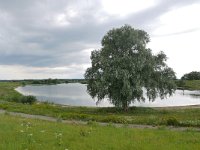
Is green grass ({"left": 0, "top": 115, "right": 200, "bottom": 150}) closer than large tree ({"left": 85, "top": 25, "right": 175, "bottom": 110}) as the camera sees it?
Yes

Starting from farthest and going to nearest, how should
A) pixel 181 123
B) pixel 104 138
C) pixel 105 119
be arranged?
pixel 105 119 < pixel 181 123 < pixel 104 138

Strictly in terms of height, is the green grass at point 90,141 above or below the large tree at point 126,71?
below

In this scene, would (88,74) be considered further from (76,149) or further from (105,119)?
(76,149)

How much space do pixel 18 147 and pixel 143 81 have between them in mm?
34305

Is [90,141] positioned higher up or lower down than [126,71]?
lower down

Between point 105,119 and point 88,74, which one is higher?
point 88,74

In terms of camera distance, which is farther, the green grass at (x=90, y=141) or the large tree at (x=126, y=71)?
the large tree at (x=126, y=71)

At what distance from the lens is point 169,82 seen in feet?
154

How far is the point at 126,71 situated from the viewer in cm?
4269

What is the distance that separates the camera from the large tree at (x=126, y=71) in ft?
142

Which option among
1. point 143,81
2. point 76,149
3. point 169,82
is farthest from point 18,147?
point 169,82

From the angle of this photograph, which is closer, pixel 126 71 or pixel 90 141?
pixel 90 141

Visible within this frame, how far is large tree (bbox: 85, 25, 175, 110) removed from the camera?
4319 cm

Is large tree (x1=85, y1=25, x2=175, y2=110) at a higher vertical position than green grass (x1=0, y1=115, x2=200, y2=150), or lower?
higher
